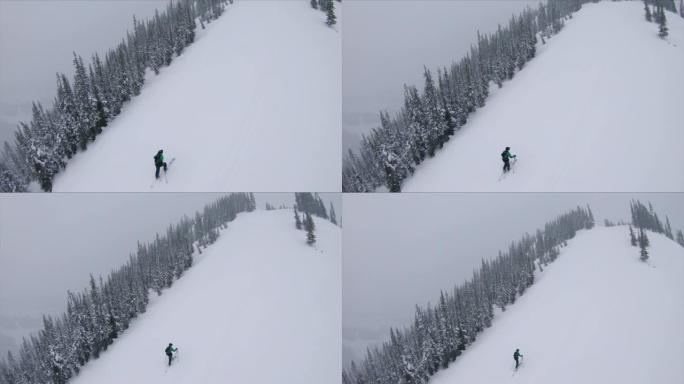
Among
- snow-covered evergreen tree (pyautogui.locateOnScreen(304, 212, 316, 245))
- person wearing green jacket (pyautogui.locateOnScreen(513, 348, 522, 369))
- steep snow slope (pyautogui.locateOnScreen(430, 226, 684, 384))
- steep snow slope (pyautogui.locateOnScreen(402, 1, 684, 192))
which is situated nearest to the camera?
steep snow slope (pyautogui.locateOnScreen(430, 226, 684, 384))

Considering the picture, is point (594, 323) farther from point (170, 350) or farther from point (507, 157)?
point (170, 350)

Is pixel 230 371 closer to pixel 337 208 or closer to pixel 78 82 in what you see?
pixel 337 208

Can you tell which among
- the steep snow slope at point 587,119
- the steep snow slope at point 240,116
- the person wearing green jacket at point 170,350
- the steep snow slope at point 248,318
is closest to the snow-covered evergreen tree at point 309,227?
the steep snow slope at point 248,318

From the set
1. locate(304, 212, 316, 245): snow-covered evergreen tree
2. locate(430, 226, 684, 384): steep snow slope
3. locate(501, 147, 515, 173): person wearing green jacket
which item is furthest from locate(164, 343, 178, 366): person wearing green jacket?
locate(501, 147, 515, 173): person wearing green jacket

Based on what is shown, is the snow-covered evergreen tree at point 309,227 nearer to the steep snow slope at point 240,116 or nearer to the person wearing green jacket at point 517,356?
the steep snow slope at point 240,116

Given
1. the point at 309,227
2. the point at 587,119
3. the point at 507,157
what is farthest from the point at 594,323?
the point at 309,227

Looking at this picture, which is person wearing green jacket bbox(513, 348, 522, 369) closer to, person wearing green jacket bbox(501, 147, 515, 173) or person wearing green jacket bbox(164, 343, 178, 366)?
person wearing green jacket bbox(501, 147, 515, 173)
